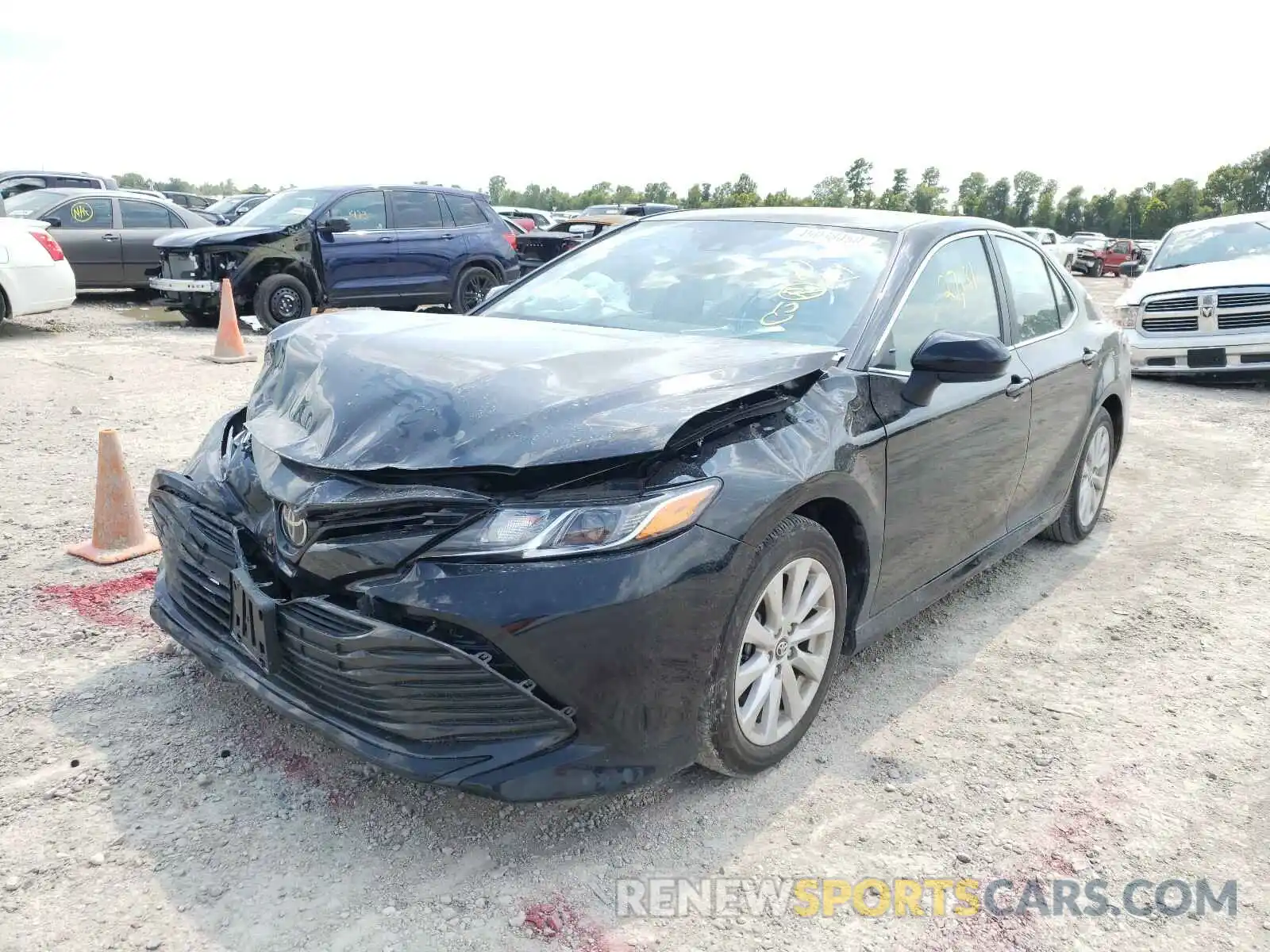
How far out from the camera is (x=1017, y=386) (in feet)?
12.6

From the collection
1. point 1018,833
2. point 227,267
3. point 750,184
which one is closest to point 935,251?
point 1018,833

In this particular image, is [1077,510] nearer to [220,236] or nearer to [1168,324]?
[1168,324]

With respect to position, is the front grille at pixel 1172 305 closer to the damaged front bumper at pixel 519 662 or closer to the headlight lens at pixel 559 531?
the damaged front bumper at pixel 519 662

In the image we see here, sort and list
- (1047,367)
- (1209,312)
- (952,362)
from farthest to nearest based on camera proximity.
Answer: (1209,312) → (1047,367) → (952,362)

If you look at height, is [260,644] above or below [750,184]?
below

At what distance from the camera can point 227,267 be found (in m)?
11.0

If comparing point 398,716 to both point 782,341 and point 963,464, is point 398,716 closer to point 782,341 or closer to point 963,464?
point 782,341

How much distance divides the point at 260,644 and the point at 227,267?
959 cm

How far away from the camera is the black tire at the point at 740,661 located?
8.21 feet

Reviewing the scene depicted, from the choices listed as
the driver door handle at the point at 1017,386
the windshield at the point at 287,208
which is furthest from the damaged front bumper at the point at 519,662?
the windshield at the point at 287,208

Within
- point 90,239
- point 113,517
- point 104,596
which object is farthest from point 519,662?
point 90,239

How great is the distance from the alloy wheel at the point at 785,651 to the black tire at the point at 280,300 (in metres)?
9.39

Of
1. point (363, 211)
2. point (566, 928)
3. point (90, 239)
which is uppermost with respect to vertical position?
point (363, 211)

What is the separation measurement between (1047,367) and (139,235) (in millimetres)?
12642
